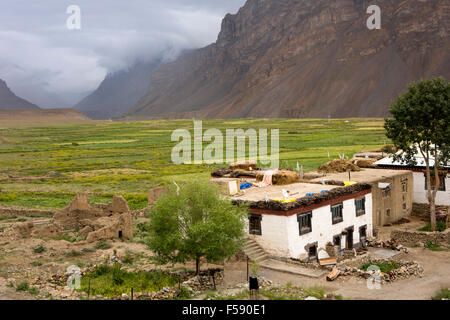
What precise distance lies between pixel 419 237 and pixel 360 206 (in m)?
3.70

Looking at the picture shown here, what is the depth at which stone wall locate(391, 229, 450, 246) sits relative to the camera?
28750 millimetres

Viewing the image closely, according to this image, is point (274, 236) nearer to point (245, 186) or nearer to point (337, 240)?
point (337, 240)

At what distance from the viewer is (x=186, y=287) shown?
1928 cm

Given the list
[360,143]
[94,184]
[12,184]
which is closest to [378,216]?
[94,184]

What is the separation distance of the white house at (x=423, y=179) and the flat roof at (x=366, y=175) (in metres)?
0.96

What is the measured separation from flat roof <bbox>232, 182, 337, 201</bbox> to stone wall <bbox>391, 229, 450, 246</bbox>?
15.7ft

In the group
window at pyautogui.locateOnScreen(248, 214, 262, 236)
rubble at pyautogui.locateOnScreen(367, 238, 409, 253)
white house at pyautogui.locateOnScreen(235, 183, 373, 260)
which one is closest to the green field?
window at pyautogui.locateOnScreen(248, 214, 262, 236)

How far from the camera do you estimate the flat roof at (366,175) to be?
33016 millimetres

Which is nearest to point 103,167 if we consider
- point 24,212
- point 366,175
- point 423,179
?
point 24,212

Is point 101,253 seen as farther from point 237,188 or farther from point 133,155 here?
point 133,155

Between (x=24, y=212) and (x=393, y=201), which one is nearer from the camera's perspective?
(x=393, y=201)

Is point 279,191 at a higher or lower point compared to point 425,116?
lower

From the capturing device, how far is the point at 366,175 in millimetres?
34844

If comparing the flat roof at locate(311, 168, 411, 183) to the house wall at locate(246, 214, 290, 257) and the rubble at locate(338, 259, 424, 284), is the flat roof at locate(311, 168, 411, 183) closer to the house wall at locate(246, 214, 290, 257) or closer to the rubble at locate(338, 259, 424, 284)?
the house wall at locate(246, 214, 290, 257)
